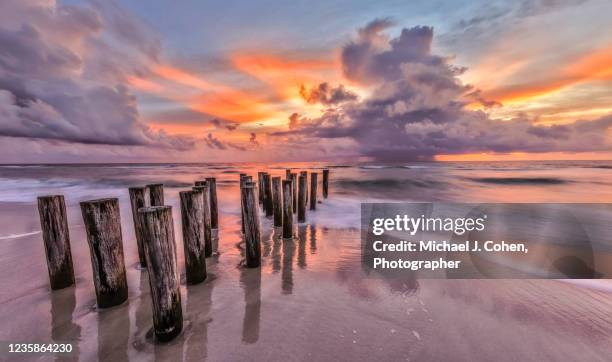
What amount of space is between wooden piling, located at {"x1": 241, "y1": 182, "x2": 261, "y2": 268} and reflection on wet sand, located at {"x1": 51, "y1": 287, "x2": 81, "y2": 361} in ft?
7.73

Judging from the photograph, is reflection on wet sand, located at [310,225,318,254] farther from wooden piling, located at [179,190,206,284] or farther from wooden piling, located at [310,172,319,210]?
wooden piling, located at [310,172,319,210]

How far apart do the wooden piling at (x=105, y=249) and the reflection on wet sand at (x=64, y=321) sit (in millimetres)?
349

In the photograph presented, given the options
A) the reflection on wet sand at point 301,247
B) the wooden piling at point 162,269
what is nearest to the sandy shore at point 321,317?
the reflection on wet sand at point 301,247

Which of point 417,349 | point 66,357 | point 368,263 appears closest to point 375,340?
point 417,349

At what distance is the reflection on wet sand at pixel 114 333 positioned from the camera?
277cm

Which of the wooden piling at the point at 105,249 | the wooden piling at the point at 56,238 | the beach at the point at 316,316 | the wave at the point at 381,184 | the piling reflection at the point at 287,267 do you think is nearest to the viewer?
the beach at the point at 316,316

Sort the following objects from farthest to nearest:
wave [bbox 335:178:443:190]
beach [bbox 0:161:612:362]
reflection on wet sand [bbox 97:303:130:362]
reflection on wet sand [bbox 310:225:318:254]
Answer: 1. wave [bbox 335:178:443:190]
2. reflection on wet sand [bbox 310:225:318:254]
3. beach [bbox 0:161:612:362]
4. reflection on wet sand [bbox 97:303:130:362]

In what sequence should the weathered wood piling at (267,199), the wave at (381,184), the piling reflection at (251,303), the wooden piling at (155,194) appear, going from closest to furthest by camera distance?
the piling reflection at (251,303) → the wooden piling at (155,194) → the weathered wood piling at (267,199) → the wave at (381,184)

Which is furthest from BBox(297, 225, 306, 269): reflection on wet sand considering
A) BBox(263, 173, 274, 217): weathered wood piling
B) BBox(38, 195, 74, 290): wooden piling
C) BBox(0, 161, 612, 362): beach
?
BBox(38, 195, 74, 290): wooden piling

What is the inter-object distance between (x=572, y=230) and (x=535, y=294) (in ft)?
19.5

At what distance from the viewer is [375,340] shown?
9.95 ft

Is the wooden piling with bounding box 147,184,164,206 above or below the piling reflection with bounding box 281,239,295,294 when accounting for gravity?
above

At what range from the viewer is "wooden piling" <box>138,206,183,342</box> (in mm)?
2801

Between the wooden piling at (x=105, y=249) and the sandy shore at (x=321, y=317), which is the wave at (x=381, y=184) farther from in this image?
the wooden piling at (x=105, y=249)
